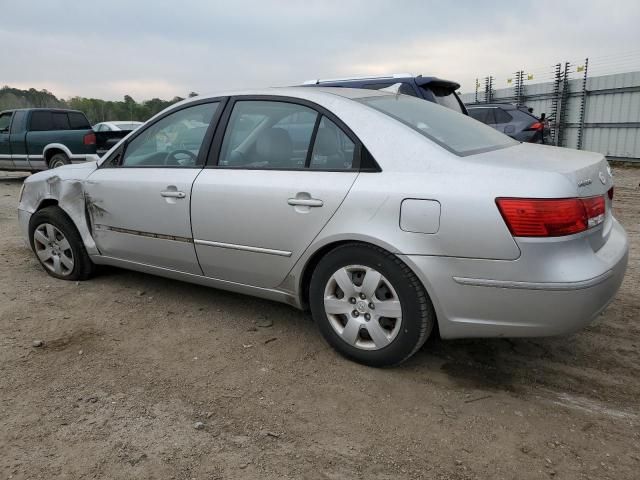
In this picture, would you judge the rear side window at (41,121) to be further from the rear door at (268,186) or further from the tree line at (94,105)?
the tree line at (94,105)

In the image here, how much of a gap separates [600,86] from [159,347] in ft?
53.0

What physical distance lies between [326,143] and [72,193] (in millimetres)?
2310

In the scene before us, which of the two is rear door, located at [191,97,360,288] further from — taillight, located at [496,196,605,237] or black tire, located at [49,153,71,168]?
black tire, located at [49,153,71,168]

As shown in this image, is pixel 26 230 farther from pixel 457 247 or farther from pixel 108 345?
pixel 457 247

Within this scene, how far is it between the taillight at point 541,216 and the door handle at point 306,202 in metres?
0.95

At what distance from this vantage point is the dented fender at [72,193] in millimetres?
4051

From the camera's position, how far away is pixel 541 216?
229cm

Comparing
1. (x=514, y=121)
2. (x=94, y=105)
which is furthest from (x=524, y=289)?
(x=94, y=105)

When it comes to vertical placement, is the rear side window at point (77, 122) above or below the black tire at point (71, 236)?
above

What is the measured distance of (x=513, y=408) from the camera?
8.26ft

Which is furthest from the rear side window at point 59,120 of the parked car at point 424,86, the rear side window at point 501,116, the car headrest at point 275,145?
the car headrest at point 275,145

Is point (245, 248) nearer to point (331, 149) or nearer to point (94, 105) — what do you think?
point (331, 149)

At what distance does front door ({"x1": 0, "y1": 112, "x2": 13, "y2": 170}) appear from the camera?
11438 millimetres

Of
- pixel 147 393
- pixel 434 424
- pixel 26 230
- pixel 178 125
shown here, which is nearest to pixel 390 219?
pixel 434 424
